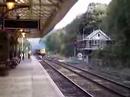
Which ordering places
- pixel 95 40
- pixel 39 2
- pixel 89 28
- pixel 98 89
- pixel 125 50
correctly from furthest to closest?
pixel 89 28 → pixel 95 40 → pixel 125 50 → pixel 39 2 → pixel 98 89

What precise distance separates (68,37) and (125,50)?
4670cm

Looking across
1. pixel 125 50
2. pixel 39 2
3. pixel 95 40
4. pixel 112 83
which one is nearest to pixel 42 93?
pixel 112 83

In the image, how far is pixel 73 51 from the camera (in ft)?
278

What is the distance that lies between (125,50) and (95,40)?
30.1 metres

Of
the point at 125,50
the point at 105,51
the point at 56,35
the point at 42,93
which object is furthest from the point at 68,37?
the point at 42,93

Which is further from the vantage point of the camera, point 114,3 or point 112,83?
point 114,3

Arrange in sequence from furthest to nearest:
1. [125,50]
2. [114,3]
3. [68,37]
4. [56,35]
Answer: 1. [56,35]
2. [68,37]
3. [114,3]
4. [125,50]

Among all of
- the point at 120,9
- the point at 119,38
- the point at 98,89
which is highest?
the point at 120,9

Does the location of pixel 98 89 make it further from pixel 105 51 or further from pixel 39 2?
pixel 105 51

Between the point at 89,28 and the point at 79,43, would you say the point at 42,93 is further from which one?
the point at 89,28

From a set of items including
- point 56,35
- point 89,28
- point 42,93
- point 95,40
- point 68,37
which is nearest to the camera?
point 42,93

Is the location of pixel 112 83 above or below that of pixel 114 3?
below

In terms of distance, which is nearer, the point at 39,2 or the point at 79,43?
the point at 39,2

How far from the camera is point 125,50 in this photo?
1857 inches
